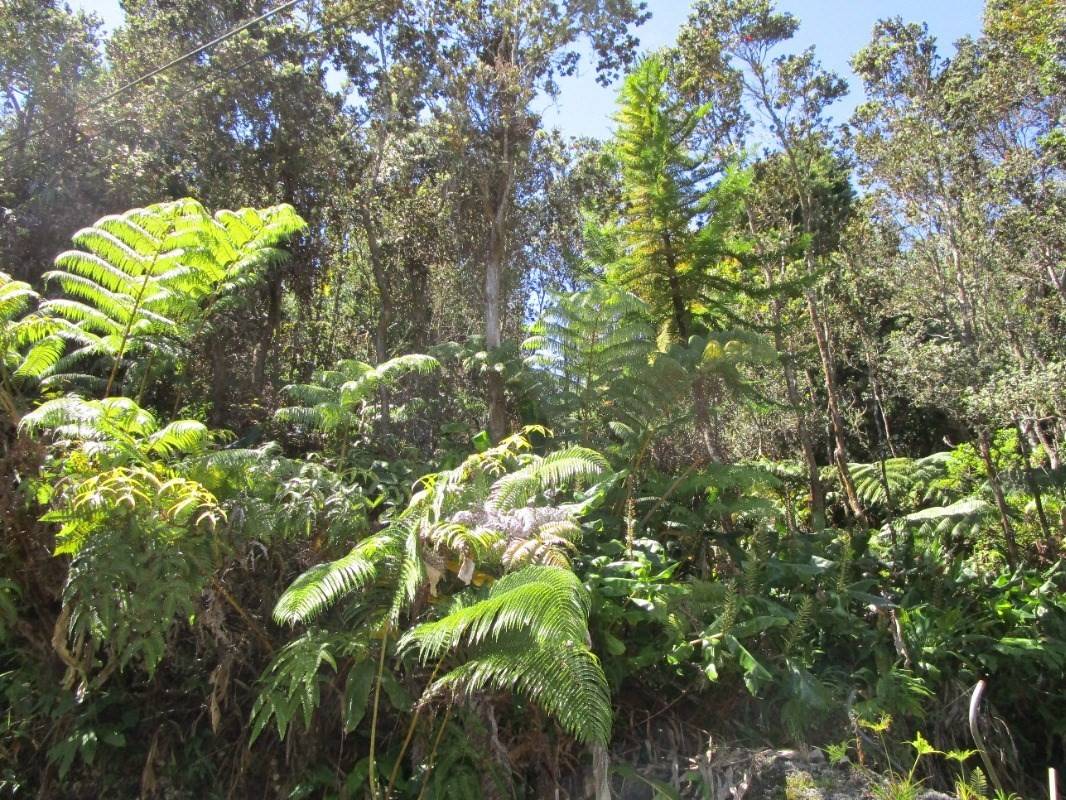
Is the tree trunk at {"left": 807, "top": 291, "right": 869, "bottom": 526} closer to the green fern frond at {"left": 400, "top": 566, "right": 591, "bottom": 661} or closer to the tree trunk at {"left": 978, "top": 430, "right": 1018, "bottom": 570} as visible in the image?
the tree trunk at {"left": 978, "top": 430, "right": 1018, "bottom": 570}

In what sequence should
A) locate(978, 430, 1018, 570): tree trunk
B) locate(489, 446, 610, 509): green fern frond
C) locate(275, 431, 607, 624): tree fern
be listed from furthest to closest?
locate(978, 430, 1018, 570): tree trunk, locate(489, 446, 610, 509): green fern frond, locate(275, 431, 607, 624): tree fern

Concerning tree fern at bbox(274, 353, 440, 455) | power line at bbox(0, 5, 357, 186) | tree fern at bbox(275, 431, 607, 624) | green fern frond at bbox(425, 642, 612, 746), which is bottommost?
green fern frond at bbox(425, 642, 612, 746)

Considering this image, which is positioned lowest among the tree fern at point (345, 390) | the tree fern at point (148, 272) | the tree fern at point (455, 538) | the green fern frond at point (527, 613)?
the green fern frond at point (527, 613)

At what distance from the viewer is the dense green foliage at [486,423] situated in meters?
3.38

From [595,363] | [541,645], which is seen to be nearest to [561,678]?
[541,645]

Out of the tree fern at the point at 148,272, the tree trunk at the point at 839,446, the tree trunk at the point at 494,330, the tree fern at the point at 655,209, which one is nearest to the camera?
the tree fern at the point at 148,272

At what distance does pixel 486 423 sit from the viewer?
8.17 metres

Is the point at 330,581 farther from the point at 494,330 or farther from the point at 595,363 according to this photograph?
the point at 494,330

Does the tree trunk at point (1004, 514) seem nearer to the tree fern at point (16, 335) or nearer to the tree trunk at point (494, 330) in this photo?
the tree trunk at point (494, 330)

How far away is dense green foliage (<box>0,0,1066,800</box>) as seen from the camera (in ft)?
11.1

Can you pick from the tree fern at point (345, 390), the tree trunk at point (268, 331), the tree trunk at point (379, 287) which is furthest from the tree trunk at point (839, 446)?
the tree fern at point (345, 390)

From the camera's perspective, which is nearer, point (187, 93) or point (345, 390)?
point (345, 390)

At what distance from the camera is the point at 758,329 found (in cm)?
705

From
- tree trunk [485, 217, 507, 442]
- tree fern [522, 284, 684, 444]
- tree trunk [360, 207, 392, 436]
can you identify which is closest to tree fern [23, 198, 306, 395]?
tree fern [522, 284, 684, 444]
